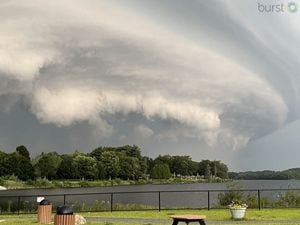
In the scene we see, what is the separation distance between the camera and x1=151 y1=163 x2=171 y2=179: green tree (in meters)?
134

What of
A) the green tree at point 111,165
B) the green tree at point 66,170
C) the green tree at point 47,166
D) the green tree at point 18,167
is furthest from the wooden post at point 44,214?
the green tree at point 111,165

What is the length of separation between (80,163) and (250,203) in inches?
3759

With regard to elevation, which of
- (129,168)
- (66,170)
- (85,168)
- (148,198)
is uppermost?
(129,168)

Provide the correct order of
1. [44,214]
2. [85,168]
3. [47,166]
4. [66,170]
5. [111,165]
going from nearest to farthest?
[44,214] < [47,166] < [66,170] < [85,168] < [111,165]

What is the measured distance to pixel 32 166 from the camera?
12112cm

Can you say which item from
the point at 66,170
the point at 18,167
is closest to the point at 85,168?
the point at 66,170

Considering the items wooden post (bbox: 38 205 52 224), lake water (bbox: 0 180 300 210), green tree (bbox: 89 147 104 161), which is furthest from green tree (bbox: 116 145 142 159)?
wooden post (bbox: 38 205 52 224)

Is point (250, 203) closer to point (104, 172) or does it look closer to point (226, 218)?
point (226, 218)

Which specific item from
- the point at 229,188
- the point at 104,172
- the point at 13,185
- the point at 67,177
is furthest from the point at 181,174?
the point at 229,188

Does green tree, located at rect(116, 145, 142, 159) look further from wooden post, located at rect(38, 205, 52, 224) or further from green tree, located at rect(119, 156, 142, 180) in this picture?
wooden post, located at rect(38, 205, 52, 224)

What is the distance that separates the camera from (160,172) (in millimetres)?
135125

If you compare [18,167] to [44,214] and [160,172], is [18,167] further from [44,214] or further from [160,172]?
[44,214]

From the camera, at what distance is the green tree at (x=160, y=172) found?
13450 centimetres

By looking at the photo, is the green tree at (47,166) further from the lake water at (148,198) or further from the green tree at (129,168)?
the lake water at (148,198)
